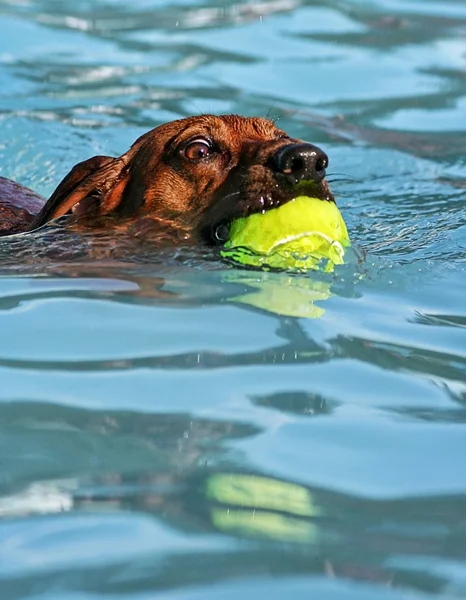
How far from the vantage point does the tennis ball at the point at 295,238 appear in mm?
4629

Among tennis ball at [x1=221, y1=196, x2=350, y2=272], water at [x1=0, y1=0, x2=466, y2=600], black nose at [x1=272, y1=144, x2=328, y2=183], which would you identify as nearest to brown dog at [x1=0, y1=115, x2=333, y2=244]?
black nose at [x1=272, y1=144, x2=328, y2=183]

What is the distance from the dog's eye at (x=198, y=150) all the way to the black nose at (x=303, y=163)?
2.18 feet

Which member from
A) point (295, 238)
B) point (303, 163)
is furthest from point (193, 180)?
point (295, 238)

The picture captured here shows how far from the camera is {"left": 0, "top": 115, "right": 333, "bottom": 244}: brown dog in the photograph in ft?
16.2

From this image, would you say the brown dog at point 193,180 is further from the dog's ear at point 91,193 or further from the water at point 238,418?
the water at point 238,418

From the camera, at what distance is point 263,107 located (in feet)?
31.3

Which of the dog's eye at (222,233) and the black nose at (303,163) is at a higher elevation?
the black nose at (303,163)

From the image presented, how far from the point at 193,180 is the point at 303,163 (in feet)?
2.63

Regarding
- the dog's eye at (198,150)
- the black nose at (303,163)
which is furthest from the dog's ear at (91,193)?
the black nose at (303,163)

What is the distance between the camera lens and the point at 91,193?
19.0ft

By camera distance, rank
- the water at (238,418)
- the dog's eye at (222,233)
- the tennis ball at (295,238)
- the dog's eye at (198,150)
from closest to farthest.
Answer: the water at (238,418) < the tennis ball at (295,238) < the dog's eye at (222,233) < the dog's eye at (198,150)

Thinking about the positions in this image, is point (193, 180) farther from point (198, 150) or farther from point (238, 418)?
point (238, 418)

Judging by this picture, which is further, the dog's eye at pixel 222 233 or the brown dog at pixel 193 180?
the dog's eye at pixel 222 233

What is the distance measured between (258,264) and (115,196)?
1335mm
